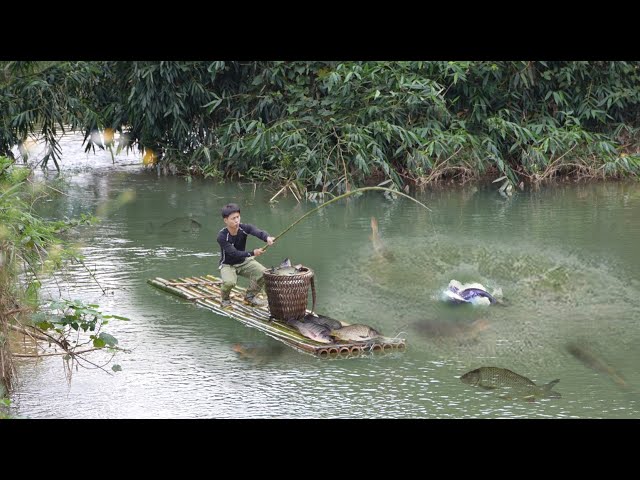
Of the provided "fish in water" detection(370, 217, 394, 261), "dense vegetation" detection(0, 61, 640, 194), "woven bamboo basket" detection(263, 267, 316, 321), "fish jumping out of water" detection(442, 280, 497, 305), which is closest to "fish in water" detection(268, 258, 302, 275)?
"woven bamboo basket" detection(263, 267, 316, 321)

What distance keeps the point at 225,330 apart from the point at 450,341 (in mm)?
1446

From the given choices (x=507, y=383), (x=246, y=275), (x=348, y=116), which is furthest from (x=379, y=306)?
(x=348, y=116)

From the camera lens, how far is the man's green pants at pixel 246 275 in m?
7.25

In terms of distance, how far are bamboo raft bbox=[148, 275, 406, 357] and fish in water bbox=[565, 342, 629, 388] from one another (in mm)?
1033

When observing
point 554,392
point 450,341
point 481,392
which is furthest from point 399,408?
point 450,341

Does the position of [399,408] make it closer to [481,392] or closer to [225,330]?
[481,392]

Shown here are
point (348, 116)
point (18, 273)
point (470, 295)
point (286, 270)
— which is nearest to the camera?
point (18, 273)

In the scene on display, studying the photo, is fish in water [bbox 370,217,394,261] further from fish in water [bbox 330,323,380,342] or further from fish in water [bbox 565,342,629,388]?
fish in water [bbox 565,342,629,388]

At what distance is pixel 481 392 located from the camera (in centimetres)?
571

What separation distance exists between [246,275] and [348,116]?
223 inches

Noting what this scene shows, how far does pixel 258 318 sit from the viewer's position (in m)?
6.97

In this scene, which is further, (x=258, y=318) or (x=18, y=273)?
(x=258, y=318)

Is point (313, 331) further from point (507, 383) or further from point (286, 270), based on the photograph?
point (507, 383)

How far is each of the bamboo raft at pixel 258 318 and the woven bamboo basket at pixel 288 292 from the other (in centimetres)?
10
